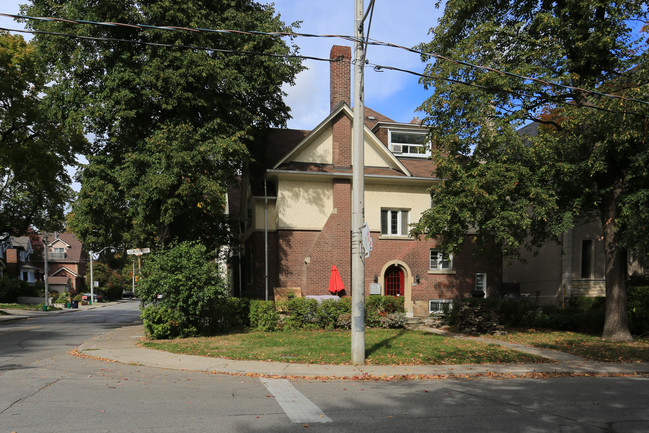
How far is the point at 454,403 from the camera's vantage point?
7.50 m

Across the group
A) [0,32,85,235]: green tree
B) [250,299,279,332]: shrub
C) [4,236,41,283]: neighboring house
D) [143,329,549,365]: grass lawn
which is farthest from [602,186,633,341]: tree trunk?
[4,236,41,283]: neighboring house

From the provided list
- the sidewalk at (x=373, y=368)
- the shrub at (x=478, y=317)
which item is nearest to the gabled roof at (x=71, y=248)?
the shrub at (x=478, y=317)

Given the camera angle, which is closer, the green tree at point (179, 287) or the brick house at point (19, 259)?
the green tree at point (179, 287)

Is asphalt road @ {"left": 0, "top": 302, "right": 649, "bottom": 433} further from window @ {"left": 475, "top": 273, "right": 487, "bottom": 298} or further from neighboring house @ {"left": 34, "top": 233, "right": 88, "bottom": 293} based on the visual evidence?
neighboring house @ {"left": 34, "top": 233, "right": 88, "bottom": 293}

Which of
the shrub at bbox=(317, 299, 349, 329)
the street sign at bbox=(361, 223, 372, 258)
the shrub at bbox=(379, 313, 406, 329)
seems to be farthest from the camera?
the shrub at bbox=(379, 313, 406, 329)

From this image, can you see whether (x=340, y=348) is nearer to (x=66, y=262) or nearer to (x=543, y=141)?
(x=543, y=141)

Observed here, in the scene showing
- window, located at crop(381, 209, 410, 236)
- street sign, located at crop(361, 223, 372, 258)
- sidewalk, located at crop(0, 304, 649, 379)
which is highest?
window, located at crop(381, 209, 410, 236)

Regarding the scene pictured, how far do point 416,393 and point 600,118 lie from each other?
975 centimetres

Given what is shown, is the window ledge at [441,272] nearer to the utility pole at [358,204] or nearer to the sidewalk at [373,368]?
the sidewalk at [373,368]

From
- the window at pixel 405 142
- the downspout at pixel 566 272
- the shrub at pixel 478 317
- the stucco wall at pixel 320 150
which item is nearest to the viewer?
the shrub at pixel 478 317

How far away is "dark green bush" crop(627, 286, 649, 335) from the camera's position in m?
16.8

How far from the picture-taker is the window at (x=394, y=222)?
83.9ft

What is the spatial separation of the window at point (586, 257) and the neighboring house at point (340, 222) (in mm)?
5515

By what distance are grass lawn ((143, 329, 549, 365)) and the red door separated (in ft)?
26.2
